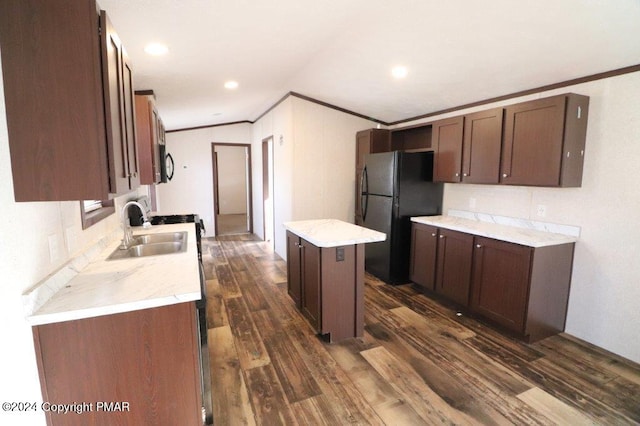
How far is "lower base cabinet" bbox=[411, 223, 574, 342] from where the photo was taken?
2.62 metres

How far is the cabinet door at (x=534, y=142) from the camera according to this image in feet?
8.38

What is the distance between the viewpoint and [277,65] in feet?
10.7

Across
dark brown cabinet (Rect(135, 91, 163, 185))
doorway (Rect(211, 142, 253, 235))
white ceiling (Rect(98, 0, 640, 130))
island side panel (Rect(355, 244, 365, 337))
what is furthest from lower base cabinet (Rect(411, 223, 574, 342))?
doorway (Rect(211, 142, 253, 235))

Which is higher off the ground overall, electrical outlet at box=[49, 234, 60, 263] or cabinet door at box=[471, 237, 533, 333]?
electrical outlet at box=[49, 234, 60, 263]

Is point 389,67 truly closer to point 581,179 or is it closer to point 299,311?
point 581,179

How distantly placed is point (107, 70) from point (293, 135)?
133 inches

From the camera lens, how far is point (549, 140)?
102 inches

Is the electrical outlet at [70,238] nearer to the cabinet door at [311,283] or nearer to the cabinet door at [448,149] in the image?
the cabinet door at [311,283]

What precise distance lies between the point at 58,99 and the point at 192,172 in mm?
5714

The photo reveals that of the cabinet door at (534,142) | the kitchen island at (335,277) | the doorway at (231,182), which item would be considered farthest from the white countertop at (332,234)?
the doorway at (231,182)

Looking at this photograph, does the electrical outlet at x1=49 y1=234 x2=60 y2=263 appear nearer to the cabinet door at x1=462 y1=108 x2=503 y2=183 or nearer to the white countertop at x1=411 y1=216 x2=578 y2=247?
the white countertop at x1=411 y1=216 x2=578 y2=247

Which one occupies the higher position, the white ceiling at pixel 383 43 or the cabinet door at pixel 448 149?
the white ceiling at pixel 383 43

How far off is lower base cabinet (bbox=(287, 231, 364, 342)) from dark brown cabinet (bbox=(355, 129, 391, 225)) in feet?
6.34

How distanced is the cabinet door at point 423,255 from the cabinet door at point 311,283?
1.51m
